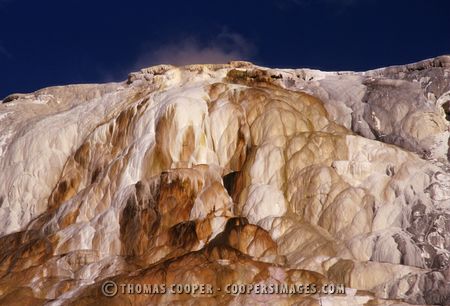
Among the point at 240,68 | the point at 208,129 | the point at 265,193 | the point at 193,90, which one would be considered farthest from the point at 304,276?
the point at 240,68

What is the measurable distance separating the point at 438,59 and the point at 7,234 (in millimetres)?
15834

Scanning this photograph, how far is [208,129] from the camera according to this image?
2750 centimetres

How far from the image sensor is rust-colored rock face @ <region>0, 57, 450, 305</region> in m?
21.4

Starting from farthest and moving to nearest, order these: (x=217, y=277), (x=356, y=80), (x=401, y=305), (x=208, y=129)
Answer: (x=356, y=80)
(x=208, y=129)
(x=217, y=277)
(x=401, y=305)

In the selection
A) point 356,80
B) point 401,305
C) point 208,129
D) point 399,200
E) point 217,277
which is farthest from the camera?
point 356,80

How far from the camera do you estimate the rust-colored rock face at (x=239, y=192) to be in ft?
70.3

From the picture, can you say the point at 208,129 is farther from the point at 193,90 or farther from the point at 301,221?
the point at 301,221

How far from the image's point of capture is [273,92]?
28.7m

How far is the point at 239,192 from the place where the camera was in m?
25.5

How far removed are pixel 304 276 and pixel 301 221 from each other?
10.9ft

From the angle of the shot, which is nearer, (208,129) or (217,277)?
(217,277)

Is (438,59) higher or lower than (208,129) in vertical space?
higher

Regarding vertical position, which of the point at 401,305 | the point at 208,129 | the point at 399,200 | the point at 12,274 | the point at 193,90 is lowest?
the point at 401,305

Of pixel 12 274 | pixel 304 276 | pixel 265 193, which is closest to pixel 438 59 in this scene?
pixel 265 193
